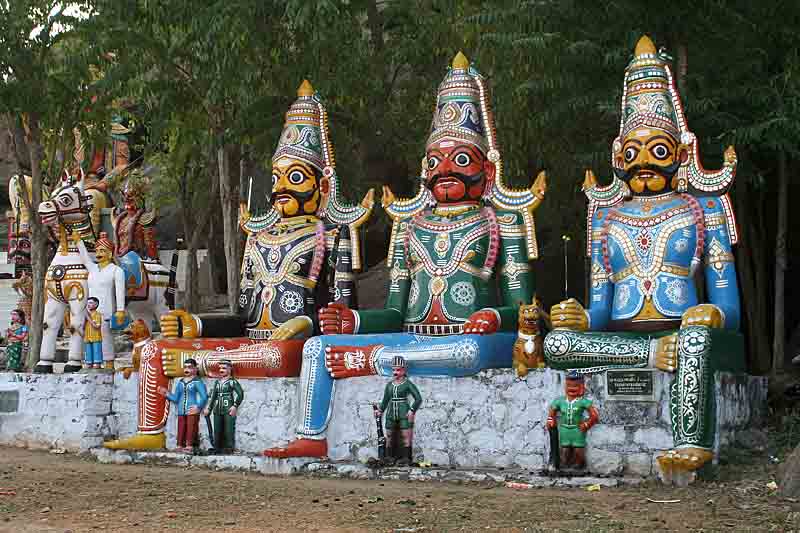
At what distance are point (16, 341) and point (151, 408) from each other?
3.77m

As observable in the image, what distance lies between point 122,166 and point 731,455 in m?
8.18

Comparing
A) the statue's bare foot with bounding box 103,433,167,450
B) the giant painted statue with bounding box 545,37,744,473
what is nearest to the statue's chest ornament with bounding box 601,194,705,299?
the giant painted statue with bounding box 545,37,744,473

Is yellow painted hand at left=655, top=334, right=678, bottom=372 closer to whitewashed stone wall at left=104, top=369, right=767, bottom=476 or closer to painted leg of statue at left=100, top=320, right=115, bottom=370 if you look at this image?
whitewashed stone wall at left=104, top=369, right=767, bottom=476

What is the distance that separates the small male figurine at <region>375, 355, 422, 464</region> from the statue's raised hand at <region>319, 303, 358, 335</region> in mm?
806

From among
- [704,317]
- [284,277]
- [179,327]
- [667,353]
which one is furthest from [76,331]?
[704,317]

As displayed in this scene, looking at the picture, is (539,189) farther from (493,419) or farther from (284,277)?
(284,277)

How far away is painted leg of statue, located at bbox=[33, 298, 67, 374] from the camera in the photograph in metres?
10.9

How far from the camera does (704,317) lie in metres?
7.62

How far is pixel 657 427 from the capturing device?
7492mm

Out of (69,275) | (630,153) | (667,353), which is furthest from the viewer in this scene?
(69,275)

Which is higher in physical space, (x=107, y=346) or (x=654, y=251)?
(x=654, y=251)

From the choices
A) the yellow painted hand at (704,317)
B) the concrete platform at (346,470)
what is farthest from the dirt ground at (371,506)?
the yellow painted hand at (704,317)

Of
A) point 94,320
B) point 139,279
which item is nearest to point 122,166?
point 139,279

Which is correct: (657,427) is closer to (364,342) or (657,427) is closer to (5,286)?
(364,342)
